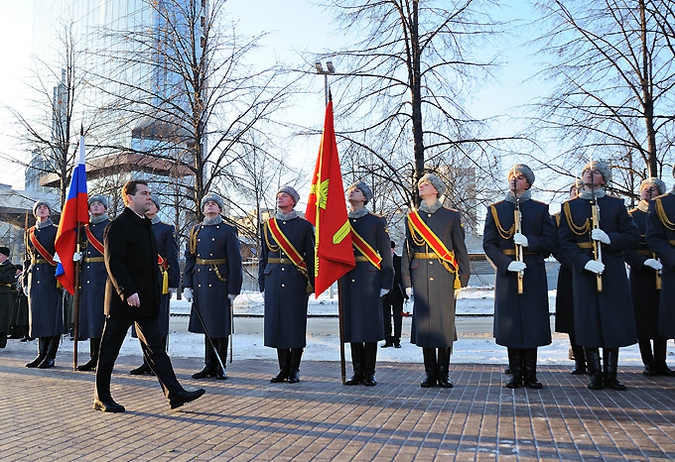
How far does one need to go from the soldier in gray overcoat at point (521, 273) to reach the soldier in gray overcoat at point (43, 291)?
675 centimetres

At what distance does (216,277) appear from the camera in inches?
356

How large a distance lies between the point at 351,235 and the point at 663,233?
12.5 ft

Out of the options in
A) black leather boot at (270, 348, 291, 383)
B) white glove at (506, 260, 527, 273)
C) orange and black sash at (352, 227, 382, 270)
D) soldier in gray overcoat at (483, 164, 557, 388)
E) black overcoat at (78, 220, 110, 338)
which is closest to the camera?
white glove at (506, 260, 527, 273)

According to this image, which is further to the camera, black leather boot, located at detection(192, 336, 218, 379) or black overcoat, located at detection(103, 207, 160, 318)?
black leather boot, located at detection(192, 336, 218, 379)

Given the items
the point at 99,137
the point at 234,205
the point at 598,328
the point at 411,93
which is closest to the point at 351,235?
the point at 598,328

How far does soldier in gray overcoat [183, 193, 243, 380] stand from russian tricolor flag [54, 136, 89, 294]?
1.97 metres

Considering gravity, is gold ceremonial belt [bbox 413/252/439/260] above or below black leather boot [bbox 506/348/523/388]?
above

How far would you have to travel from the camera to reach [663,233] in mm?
8023

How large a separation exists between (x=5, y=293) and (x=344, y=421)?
9.94m

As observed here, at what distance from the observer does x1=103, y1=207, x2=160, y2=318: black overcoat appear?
6.41 metres

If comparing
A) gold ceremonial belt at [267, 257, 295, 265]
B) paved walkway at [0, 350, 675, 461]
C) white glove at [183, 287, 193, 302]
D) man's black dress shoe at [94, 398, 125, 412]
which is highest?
gold ceremonial belt at [267, 257, 295, 265]

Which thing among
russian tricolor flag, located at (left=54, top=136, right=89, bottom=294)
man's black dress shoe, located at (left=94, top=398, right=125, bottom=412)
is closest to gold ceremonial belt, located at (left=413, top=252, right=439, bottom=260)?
man's black dress shoe, located at (left=94, top=398, right=125, bottom=412)

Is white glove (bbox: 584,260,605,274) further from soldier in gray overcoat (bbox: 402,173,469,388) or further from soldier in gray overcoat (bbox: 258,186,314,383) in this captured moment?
soldier in gray overcoat (bbox: 258,186,314,383)

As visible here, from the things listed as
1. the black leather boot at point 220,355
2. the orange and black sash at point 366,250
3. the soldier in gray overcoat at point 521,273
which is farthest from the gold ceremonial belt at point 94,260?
the soldier in gray overcoat at point 521,273
